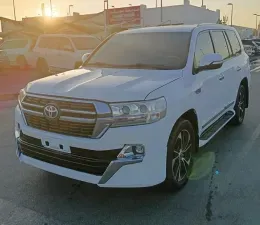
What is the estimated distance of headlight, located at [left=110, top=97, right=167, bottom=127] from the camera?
300 cm

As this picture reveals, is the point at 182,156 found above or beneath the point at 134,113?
beneath

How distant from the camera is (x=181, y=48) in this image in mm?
→ 4246

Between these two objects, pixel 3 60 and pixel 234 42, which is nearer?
pixel 234 42

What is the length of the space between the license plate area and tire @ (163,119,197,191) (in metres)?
1.04

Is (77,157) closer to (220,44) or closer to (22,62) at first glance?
(220,44)

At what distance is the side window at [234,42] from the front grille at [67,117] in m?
3.74

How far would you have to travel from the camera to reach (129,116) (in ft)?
9.87

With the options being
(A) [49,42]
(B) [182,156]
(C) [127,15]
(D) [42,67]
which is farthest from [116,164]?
(C) [127,15]

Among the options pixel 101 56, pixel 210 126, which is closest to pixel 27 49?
pixel 101 56

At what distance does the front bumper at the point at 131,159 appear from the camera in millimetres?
2998

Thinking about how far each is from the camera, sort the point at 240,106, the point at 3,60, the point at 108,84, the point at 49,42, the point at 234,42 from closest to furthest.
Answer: the point at 108,84 < the point at 234,42 < the point at 240,106 < the point at 49,42 < the point at 3,60

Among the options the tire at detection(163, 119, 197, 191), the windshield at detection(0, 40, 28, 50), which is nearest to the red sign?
the windshield at detection(0, 40, 28, 50)

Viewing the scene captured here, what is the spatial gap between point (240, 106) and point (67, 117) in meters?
4.11

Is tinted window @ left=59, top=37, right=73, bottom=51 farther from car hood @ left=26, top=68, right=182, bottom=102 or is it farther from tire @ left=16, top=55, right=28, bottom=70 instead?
car hood @ left=26, top=68, right=182, bottom=102
